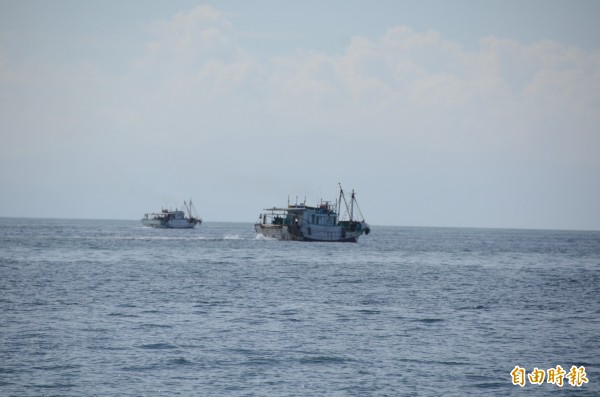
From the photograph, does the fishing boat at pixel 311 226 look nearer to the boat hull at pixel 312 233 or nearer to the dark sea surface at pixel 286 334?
the boat hull at pixel 312 233

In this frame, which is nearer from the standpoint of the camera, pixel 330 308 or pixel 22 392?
pixel 22 392

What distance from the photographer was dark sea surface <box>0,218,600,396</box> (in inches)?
1169

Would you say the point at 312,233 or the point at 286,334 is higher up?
the point at 312,233

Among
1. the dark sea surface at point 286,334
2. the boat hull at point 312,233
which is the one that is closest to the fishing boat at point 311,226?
the boat hull at point 312,233

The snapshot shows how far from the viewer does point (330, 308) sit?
166ft

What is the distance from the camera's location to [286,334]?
39.6 m

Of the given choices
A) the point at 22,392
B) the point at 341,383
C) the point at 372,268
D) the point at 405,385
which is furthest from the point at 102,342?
the point at 372,268

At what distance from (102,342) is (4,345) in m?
4.24

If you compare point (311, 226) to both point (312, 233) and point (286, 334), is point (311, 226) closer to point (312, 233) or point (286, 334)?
point (312, 233)

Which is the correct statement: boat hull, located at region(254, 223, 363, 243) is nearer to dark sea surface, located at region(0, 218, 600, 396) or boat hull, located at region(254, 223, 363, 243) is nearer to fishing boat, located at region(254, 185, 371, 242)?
fishing boat, located at region(254, 185, 371, 242)

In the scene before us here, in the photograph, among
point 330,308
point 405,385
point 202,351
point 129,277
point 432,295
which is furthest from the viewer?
point 129,277

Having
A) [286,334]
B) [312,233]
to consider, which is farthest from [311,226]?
[286,334]

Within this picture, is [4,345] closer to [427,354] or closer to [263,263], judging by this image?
[427,354]

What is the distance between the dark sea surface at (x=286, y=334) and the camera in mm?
29688
